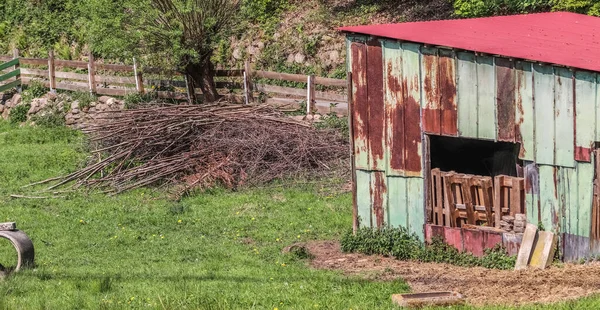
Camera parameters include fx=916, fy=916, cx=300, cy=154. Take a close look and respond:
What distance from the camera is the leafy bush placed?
27961mm

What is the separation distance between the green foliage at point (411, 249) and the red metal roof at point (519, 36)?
2.90m

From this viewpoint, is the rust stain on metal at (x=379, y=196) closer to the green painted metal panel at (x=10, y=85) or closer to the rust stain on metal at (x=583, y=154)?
the rust stain on metal at (x=583, y=154)

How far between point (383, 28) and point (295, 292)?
509 centimetres

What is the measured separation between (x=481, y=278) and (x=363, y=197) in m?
2.93

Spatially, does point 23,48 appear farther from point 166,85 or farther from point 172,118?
point 172,118

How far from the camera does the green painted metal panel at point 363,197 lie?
14594 mm

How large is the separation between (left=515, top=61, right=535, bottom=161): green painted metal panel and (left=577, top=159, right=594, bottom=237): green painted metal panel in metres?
0.75

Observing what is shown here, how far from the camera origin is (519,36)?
47.9ft

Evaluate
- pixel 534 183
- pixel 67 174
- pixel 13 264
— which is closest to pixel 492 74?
pixel 534 183

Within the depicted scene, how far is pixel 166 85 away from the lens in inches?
1069

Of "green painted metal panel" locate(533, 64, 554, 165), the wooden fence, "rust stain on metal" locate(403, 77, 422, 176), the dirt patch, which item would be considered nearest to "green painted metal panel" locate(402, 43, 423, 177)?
"rust stain on metal" locate(403, 77, 422, 176)

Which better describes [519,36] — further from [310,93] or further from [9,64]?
[9,64]

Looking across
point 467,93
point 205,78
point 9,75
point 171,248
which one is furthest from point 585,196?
point 9,75

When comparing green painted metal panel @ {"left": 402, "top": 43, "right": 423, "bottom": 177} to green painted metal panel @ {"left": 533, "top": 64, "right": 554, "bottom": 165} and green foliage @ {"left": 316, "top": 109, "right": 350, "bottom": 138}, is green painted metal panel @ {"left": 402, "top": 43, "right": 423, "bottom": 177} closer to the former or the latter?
green painted metal panel @ {"left": 533, "top": 64, "right": 554, "bottom": 165}
